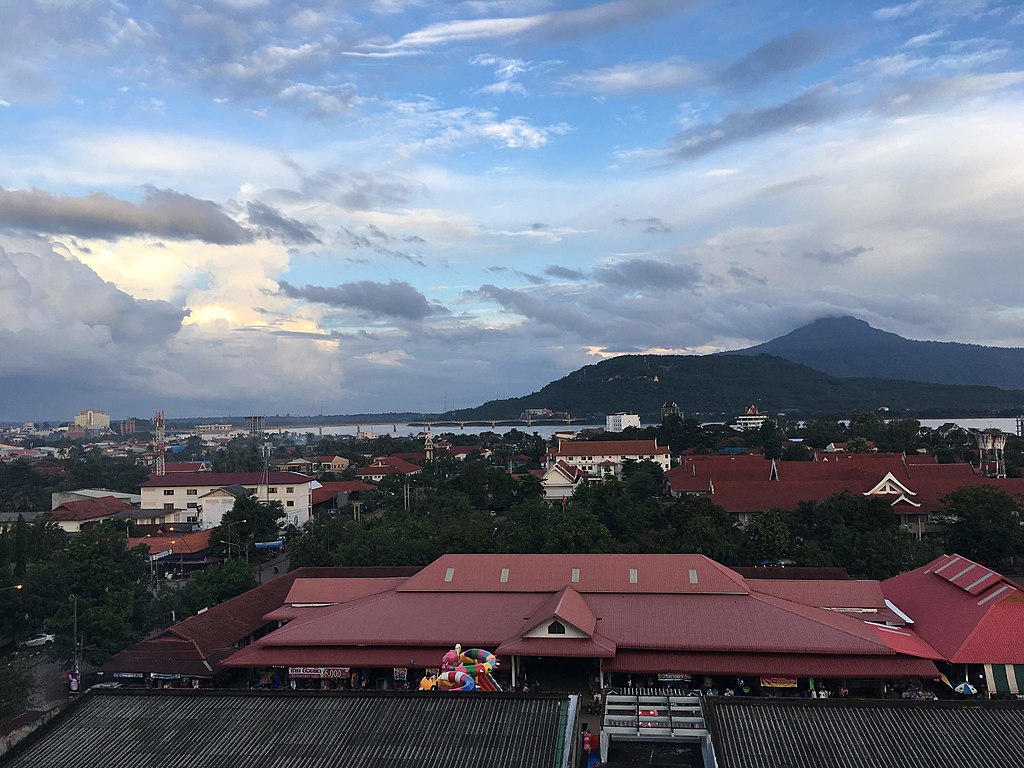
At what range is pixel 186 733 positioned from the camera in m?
11.6

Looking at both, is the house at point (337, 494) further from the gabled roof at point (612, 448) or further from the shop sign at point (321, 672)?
Result: the shop sign at point (321, 672)

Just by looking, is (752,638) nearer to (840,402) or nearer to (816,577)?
(816,577)

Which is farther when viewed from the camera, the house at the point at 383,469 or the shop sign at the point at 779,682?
the house at the point at 383,469

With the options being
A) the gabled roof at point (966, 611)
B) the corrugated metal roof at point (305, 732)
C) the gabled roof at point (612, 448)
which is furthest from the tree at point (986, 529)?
the gabled roof at point (612, 448)

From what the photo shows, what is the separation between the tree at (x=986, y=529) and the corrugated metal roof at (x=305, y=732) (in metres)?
25.1

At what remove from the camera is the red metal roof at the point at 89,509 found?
46438 millimetres

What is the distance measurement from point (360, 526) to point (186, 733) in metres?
23.5

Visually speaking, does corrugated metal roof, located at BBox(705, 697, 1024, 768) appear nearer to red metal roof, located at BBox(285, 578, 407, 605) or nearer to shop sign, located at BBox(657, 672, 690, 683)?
shop sign, located at BBox(657, 672, 690, 683)

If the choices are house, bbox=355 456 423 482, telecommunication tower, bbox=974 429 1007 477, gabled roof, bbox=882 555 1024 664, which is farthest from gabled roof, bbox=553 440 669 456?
gabled roof, bbox=882 555 1024 664

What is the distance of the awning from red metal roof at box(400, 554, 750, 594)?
5.94 meters

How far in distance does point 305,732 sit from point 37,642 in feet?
62.3

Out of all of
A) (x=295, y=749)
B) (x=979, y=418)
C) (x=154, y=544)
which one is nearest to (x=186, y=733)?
(x=295, y=749)

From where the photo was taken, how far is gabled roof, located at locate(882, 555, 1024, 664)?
740 inches

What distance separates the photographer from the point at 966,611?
20344 millimetres
